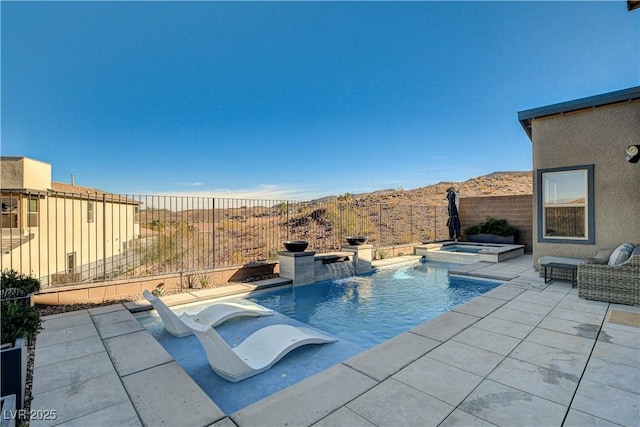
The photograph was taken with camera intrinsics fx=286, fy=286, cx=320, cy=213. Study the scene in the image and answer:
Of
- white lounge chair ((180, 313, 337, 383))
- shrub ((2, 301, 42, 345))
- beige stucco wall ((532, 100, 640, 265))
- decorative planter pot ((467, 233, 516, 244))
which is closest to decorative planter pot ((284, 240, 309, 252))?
white lounge chair ((180, 313, 337, 383))

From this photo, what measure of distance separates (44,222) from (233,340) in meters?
10.5

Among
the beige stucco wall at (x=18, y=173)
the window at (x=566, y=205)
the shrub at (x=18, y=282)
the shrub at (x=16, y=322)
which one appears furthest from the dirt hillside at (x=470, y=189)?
the shrub at (x=16, y=322)

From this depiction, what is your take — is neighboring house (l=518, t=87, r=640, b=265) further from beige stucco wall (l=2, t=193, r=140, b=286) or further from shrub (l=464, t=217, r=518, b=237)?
beige stucco wall (l=2, t=193, r=140, b=286)

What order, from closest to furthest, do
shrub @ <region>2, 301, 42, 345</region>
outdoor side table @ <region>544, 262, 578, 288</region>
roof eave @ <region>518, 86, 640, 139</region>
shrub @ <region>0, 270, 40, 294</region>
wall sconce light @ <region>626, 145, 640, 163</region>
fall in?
1. shrub @ <region>2, 301, 42, 345</region>
2. shrub @ <region>0, 270, 40, 294</region>
3. wall sconce light @ <region>626, 145, 640, 163</region>
4. outdoor side table @ <region>544, 262, 578, 288</region>
5. roof eave @ <region>518, 86, 640, 139</region>

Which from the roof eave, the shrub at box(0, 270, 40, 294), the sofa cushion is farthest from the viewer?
the roof eave

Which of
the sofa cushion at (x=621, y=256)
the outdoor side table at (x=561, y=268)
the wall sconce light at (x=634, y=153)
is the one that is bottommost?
the outdoor side table at (x=561, y=268)

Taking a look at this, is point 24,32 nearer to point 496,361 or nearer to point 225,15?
point 225,15

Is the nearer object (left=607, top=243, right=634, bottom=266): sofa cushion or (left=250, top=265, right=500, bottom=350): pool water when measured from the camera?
(left=250, top=265, right=500, bottom=350): pool water

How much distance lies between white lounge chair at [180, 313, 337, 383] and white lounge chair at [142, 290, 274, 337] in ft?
0.53

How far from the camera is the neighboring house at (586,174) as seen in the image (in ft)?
19.9

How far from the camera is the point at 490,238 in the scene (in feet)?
39.3

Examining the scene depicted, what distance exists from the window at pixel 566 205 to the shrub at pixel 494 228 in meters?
4.77

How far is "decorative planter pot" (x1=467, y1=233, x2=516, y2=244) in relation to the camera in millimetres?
11441

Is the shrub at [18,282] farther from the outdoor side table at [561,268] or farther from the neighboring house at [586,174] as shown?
the neighboring house at [586,174]
